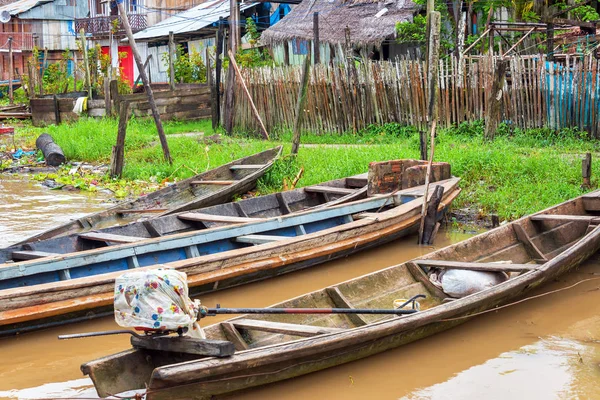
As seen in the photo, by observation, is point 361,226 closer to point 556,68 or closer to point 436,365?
point 436,365

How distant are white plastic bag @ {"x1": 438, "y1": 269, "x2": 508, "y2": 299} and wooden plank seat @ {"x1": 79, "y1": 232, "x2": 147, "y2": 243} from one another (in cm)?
293

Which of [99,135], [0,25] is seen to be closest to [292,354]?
[99,135]

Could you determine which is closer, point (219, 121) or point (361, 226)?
point (361, 226)

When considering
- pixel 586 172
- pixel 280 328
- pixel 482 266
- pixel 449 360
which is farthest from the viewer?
pixel 586 172

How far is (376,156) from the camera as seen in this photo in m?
11.5

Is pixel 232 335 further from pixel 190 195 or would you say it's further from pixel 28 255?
pixel 190 195

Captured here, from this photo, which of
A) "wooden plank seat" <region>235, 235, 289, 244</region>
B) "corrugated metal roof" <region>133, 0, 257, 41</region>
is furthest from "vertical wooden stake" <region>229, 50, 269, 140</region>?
"corrugated metal roof" <region>133, 0, 257, 41</region>

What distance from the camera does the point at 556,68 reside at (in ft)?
41.4

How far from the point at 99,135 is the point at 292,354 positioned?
11.6 m

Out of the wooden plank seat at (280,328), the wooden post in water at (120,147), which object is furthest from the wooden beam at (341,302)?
the wooden post in water at (120,147)

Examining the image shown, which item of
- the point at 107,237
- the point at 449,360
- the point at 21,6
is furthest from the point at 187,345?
the point at 21,6

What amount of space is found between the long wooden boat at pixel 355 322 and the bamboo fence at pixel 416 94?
4778 millimetres

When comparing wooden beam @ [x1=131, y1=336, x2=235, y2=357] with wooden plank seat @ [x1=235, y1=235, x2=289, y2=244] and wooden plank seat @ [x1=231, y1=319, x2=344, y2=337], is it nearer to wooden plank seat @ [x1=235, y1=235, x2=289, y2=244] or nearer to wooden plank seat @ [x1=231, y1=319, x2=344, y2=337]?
wooden plank seat @ [x1=231, y1=319, x2=344, y2=337]

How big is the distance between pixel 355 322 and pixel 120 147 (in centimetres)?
761
